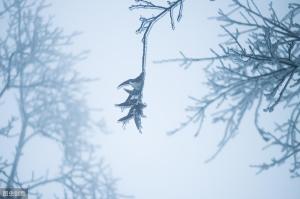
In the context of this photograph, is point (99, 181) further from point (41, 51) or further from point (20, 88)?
point (41, 51)

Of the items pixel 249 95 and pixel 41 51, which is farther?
pixel 41 51

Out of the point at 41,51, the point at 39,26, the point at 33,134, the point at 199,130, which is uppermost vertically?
the point at 39,26

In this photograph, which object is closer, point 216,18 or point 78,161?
point 216,18

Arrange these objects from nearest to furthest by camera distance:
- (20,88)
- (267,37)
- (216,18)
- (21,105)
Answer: (267,37)
(216,18)
(20,88)
(21,105)

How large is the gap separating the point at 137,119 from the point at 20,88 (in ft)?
23.5

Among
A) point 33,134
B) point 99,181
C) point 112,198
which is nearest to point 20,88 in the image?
point 33,134

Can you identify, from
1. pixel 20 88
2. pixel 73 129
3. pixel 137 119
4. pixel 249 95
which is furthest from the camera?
pixel 73 129

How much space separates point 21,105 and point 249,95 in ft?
21.9

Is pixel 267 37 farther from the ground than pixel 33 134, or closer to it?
closer to it

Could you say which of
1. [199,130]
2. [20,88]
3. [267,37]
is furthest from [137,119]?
[20,88]

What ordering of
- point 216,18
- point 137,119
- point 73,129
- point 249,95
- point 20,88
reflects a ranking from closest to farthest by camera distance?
point 137,119 < point 216,18 < point 249,95 < point 20,88 < point 73,129

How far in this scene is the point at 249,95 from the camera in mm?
3223

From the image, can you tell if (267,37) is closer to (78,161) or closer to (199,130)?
(199,130)

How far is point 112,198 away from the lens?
8734 millimetres
